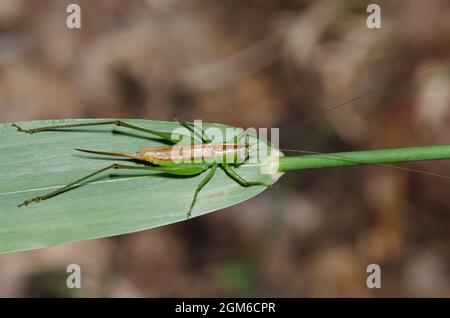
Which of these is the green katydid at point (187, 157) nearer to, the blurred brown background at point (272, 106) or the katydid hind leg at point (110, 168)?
the katydid hind leg at point (110, 168)

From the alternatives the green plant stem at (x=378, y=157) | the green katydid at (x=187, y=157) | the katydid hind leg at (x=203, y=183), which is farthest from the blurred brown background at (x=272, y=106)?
the green plant stem at (x=378, y=157)

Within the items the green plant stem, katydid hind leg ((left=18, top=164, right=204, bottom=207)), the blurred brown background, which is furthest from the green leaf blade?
the blurred brown background

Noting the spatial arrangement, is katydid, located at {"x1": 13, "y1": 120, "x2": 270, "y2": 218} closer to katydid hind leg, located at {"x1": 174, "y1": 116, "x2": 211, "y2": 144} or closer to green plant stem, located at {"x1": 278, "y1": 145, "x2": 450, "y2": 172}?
katydid hind leg, located at {"x1": 174, "y1": 116, "x2": 211, "y2": 144}

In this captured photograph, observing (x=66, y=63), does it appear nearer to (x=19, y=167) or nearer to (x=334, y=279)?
(x=19, y=167)

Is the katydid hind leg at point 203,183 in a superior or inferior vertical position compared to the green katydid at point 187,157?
inferior

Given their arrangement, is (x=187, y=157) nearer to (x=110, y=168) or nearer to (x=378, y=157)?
(x=110, y=168)

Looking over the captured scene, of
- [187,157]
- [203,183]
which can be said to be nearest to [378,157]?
[203,183]
